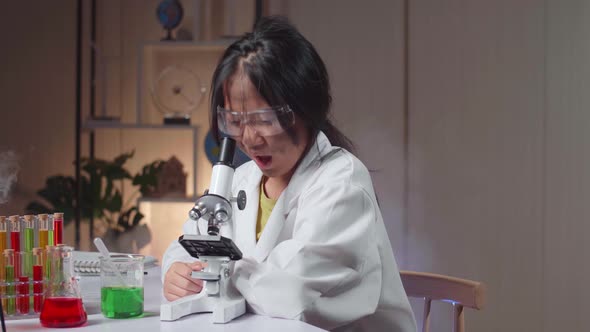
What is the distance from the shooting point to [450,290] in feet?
5.76

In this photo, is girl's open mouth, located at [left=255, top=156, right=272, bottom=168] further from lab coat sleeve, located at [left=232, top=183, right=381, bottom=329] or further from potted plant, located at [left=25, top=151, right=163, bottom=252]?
potted plant, located at [left=25, top=151, right=163, bottom=252]

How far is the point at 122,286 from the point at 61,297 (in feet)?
0.36

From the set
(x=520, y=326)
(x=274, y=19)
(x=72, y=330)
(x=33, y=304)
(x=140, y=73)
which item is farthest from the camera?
(x=140, y=73)

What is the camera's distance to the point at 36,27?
441 centimetres

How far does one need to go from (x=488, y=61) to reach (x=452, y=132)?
36 centimetres

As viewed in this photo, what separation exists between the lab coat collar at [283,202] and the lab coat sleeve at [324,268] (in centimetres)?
9

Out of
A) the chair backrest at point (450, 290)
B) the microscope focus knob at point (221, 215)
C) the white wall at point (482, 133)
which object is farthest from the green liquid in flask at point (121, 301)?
the white wall at point (482, 133)

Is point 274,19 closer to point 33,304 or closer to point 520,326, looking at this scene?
point 33,304

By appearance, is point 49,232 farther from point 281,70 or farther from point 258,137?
point 281,70

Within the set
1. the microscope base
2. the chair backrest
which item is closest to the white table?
the microscope base

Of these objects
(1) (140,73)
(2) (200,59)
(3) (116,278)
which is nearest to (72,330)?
(3) (116,278)

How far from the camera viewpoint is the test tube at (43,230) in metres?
1.45

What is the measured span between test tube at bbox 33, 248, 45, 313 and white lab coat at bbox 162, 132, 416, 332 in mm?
356

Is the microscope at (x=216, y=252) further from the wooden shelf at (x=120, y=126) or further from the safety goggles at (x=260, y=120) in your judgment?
the wooden shelf at (x=120, y=126)
